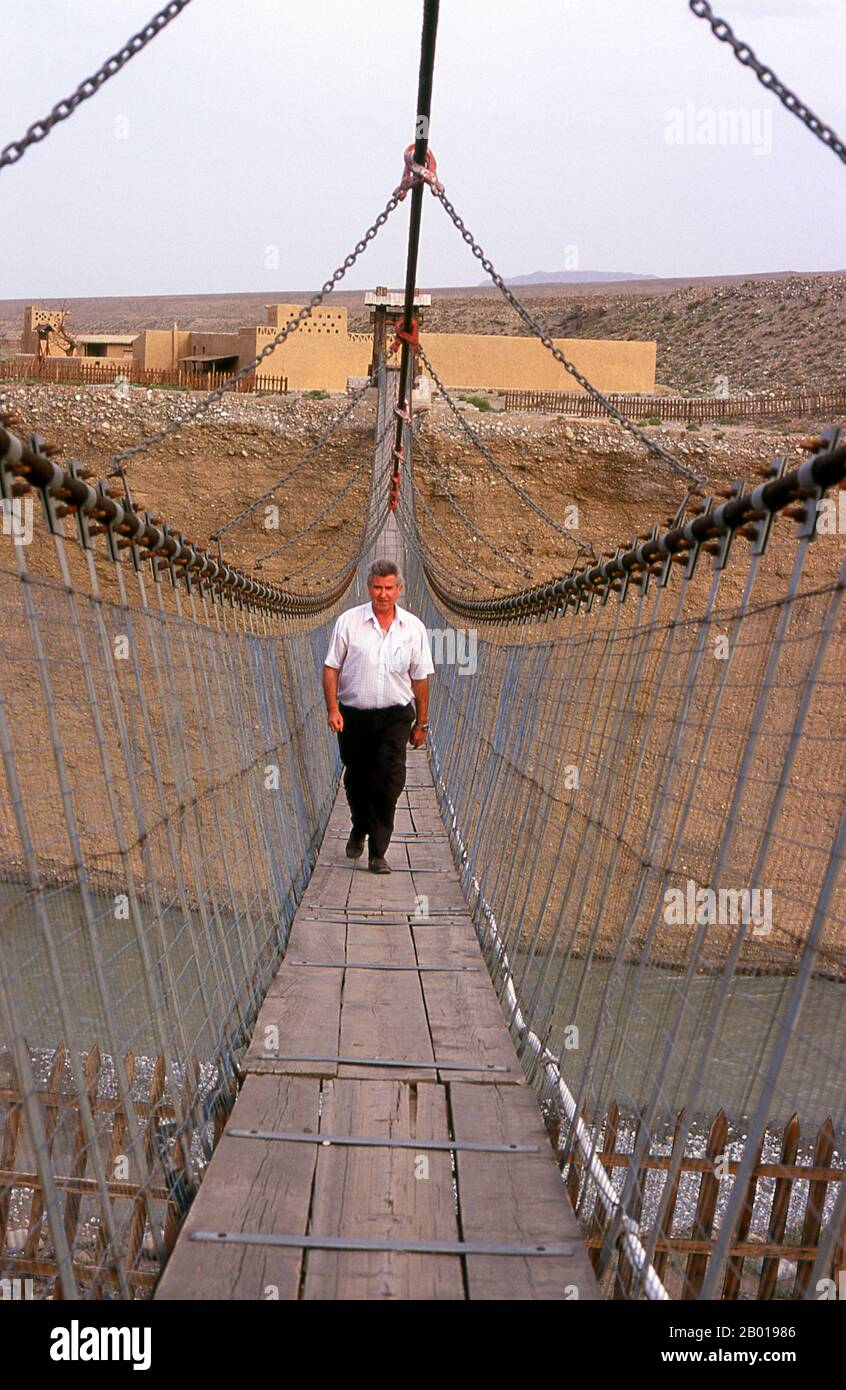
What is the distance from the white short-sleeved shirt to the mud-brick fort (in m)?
15.1

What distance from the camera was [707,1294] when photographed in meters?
1.29

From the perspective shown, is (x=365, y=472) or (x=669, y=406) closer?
(x=365, y=472)

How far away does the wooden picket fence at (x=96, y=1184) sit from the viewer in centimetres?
171

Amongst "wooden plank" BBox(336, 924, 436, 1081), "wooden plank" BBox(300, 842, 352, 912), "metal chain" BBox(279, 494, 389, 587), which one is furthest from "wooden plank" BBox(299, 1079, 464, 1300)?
"metal chain" BBox(279, 494, 389, 587)

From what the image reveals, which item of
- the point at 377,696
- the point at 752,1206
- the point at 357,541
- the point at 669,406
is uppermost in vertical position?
the point at 669,406

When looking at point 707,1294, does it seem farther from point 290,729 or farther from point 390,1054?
point 290,729

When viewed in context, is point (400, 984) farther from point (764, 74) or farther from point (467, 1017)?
point (764, 74)

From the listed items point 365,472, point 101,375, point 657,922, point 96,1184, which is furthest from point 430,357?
point 96,1184

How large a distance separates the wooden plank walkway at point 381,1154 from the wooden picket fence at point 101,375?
52.9 feet

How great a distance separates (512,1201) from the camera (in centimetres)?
177

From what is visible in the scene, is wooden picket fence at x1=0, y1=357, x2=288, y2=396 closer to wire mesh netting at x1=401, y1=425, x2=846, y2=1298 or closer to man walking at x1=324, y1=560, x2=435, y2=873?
wire mesh netting at x1=401, y1=425, x2=846, y2=1298

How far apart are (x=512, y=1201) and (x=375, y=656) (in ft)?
7.01

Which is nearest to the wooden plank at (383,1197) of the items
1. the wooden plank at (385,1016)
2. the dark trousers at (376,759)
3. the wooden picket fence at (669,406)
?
the wooden plank at (385,1016)
